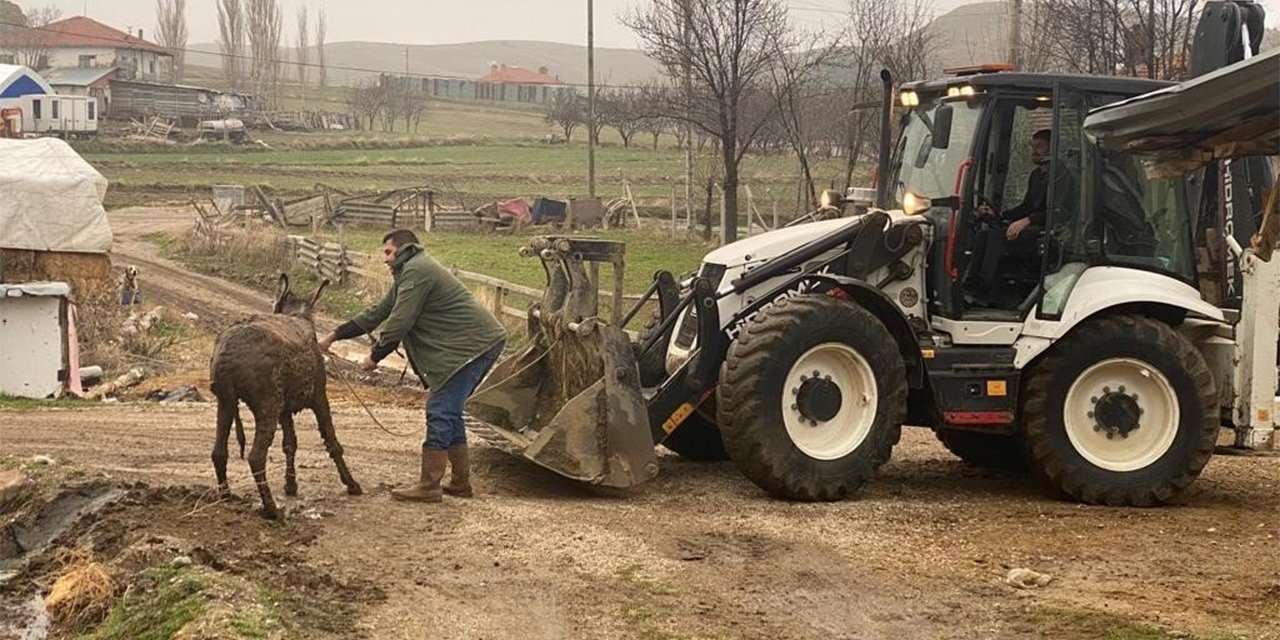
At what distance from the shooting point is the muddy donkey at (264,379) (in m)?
8.34

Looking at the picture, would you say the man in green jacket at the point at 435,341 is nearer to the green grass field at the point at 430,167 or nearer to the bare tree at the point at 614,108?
the green grass field at the point at 430,167

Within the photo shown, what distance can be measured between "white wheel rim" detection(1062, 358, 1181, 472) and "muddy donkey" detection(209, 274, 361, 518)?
188 inches

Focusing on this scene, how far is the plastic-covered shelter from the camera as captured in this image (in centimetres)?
6170

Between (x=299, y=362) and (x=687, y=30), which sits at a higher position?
(x=687, y=30)

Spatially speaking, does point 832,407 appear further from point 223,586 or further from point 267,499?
point 223,586

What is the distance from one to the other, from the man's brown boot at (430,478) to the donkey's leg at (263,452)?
0.99 metres

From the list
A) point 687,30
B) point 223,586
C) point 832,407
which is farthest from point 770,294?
point 687,30

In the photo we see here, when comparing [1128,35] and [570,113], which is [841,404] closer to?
[1128,35]

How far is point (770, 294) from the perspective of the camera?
9.56 metres

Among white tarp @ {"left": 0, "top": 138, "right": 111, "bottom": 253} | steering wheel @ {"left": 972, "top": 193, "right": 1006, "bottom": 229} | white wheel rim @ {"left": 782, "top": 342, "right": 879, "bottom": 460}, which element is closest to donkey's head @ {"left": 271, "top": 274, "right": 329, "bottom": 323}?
A: white wheel rim @ {"left": 782, "top": 342, "right": 879, "bottom": 460}

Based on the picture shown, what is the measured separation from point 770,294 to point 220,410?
11.6ft

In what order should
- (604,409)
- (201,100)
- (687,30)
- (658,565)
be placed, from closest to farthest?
(658,565), (604,409), (687,30), (201,100)

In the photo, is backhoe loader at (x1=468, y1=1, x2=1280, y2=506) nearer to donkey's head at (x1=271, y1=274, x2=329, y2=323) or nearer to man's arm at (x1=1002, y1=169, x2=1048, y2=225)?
man's arm at (x1=1002, y1=169, x2=1048, y2=225)

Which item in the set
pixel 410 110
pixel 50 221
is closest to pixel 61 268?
pixel 50 221
